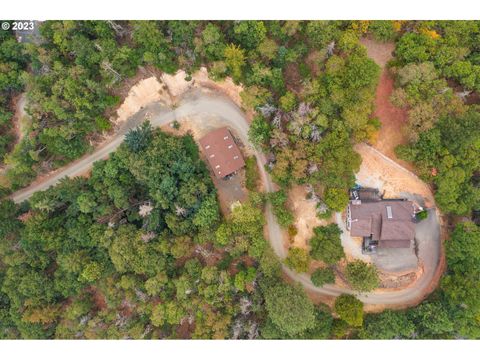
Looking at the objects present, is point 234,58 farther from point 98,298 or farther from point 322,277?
point 98,298

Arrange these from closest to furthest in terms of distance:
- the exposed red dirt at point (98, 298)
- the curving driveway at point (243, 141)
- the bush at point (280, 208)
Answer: the bush at point (280, 208)
the curving driveway at point (243, 141)
the exposed red dirt at point (98, 298)

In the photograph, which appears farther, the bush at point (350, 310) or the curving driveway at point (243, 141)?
the curving driveway at point (243, 141)

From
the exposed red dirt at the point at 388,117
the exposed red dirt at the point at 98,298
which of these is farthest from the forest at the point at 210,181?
the exposed red dirt at the point at 388,117

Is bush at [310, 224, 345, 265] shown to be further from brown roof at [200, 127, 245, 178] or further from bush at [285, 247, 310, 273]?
brown roof at [200, 127, 245, 178]

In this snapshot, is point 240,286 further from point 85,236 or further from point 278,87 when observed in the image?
point 278,87

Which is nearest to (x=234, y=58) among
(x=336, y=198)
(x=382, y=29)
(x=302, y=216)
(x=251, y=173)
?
(x=251, y=173)

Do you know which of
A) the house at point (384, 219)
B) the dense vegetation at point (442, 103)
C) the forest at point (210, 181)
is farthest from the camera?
the house at point (384, 219)

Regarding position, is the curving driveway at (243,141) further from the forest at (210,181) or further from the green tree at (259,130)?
the green tree at (259,130)
